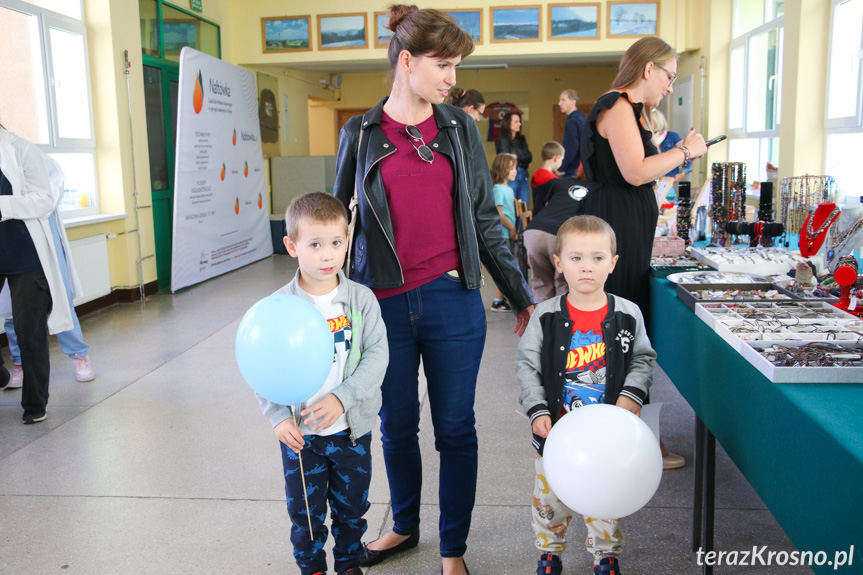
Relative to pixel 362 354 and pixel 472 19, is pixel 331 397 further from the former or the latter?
pixel 472 19

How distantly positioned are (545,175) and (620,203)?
2.84 m

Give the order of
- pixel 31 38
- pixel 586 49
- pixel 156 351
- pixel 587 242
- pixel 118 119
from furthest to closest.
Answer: pixel 586 49 → pixel 118 119 → pixel 31 38 → pixel 156 351 → pixel 587 242

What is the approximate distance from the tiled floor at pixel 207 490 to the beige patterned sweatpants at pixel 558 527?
20 cm

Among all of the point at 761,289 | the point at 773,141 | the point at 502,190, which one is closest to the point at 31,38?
the point at 502,190

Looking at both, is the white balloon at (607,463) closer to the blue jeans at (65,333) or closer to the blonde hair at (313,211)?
the blonde hair at (313,211)

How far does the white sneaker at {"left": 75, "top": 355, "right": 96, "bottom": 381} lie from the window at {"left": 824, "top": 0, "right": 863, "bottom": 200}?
190 inches

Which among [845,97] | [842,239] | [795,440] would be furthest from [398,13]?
[845,97]

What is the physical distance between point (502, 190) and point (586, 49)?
3859mm

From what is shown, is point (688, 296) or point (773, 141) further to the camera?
point (773, 141)

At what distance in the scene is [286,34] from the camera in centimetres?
916

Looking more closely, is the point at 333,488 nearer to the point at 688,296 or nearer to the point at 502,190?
the point at 688,296

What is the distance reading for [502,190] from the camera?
576 centimetres

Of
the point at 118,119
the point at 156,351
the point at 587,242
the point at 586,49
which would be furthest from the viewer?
the point at 586,49

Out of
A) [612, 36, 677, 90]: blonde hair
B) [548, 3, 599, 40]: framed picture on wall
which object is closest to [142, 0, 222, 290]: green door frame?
[548, 3, 599, 40]: framed picture on wall
